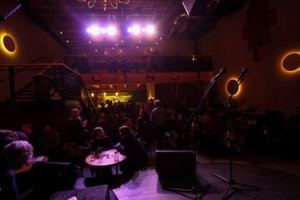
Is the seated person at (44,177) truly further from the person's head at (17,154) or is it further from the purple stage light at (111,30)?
the purple stage light at (111,30)

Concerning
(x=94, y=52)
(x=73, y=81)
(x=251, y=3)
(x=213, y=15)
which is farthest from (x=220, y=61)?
(x=94, y=52)

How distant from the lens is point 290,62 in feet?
23.6

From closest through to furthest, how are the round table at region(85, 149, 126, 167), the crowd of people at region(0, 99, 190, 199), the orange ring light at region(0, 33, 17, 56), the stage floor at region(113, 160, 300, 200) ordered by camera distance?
the crowd of people at region(0, 99, 190, 199), the stage floor at region(113, 160, 300, 200), the round table at region(85, 149, 126, 167), the orange ring light at region(0, 33, 17, 56)

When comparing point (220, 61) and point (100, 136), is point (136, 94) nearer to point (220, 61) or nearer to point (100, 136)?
point (220, 61)

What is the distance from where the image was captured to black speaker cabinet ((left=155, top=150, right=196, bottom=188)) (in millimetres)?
4559

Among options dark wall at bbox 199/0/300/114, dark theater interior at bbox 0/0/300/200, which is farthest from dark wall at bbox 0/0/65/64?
dark wall at bbox 199/0/300/114

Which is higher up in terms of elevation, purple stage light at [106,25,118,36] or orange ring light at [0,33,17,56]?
purple stage light at [106,25,118,36]

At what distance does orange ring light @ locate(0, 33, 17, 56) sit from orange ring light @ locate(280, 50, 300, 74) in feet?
31.6

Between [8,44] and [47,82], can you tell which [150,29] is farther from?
[8,44]

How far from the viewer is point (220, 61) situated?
1125cm

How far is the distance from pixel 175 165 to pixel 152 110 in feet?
9.41

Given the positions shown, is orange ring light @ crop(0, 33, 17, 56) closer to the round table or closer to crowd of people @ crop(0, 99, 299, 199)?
crowd of people @ crop(0, 99, 299, 199)

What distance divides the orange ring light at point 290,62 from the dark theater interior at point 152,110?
1.6 inches

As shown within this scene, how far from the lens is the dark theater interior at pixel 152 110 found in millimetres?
3770
